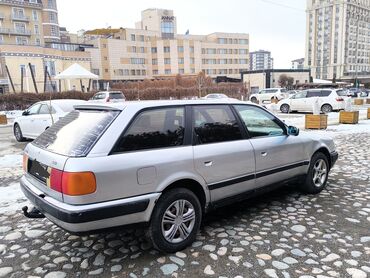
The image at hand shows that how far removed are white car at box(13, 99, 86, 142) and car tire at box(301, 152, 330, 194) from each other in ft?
22.3

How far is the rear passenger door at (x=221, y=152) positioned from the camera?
3.61 meters

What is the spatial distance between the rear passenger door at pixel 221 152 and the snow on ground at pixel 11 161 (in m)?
5.72

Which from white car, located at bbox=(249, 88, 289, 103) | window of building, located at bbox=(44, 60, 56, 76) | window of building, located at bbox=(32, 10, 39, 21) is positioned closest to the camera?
white car, located at bbox=(249, 88, 289, 103)

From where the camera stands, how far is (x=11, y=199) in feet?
17.1

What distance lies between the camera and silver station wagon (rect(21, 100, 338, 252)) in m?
2.88

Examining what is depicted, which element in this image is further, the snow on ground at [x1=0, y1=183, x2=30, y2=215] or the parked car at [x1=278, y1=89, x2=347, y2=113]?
the parked car at [x1=278, y1=89, x2=347, y2=113]

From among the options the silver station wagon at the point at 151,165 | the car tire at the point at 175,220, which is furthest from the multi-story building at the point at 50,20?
the car tire at the point at 175,220

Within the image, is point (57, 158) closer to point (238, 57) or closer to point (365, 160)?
point (365, 160)

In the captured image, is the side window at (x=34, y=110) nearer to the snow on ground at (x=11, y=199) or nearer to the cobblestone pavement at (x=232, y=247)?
the snow on ground at (x=11, y=199)

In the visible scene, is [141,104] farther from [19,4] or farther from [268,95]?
[19,4]

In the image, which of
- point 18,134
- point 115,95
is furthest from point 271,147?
point 115,95

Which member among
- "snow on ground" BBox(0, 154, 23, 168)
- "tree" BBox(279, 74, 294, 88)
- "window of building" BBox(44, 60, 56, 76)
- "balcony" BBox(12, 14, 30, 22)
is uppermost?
"balcony" BBox(12, 14, 30, 22)

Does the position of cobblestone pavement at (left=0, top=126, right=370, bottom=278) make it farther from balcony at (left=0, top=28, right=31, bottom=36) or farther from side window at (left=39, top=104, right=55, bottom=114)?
balcony at (left=0, top=28, right=31, bottom=36)

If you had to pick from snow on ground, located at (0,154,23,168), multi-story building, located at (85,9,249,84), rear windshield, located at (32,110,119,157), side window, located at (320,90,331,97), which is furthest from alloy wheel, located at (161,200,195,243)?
multi-story building, located at (85,9,249,84)
